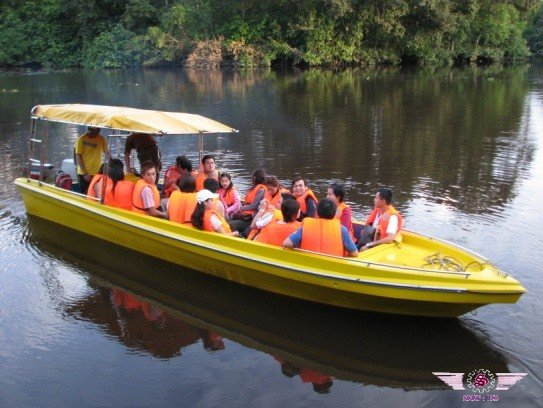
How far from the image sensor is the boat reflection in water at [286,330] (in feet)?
17.8

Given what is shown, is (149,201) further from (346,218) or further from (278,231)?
(346,218)

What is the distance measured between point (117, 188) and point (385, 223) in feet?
12.3

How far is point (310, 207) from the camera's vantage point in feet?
23.7

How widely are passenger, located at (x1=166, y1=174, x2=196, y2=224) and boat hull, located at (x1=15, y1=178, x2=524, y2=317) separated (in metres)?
0.15

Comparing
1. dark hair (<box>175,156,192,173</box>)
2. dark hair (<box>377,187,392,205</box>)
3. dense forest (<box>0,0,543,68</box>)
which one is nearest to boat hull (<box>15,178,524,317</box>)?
dark hair (<box>377,187,392,205</box>)

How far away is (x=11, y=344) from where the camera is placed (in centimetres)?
595

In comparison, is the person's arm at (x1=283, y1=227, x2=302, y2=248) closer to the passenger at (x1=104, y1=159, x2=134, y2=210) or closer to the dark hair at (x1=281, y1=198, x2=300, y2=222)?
the dark hair at (x1=281, y1=198, x2=300, y2=222)

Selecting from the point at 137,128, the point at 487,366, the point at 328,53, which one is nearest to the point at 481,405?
the point at 487,366

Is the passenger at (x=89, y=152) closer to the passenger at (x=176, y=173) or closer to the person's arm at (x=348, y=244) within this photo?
the passenger at (x=176, y=173)

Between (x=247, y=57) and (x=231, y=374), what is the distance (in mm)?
35930

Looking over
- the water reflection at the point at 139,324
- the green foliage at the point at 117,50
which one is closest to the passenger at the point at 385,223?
the water reflection at the point at 139,324

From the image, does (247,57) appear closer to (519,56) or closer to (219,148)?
(519,56)

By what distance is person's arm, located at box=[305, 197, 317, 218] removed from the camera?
23.6ft

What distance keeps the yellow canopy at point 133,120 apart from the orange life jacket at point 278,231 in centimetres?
206
